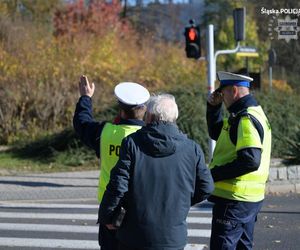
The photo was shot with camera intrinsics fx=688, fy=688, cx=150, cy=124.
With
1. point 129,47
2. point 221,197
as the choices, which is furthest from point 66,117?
point 221,197

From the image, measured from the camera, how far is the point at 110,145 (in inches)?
185

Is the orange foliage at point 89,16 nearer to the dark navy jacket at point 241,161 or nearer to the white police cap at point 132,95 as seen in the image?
the dark navy jacket at point 241,161

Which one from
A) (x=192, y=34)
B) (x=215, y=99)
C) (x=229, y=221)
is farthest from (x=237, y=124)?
(x=192, y=34)

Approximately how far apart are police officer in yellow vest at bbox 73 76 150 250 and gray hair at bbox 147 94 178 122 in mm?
441

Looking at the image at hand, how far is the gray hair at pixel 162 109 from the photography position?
3938 millimetres

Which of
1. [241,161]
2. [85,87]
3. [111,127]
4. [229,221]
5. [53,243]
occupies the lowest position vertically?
[53,243]

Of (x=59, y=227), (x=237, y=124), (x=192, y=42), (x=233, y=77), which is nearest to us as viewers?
(x=237, y=124)

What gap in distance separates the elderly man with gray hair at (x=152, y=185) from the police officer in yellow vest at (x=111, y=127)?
535 mm

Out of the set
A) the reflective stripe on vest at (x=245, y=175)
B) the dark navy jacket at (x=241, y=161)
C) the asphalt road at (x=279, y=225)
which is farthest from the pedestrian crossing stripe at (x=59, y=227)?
the dark navy jacket at (x=241, y=161)

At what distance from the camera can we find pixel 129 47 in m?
26.3

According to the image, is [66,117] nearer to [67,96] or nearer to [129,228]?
[67,96]

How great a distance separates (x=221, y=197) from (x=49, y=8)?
110 feet

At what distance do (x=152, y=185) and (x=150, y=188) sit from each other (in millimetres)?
20

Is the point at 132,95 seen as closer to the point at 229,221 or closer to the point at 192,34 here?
the point at 229,221
